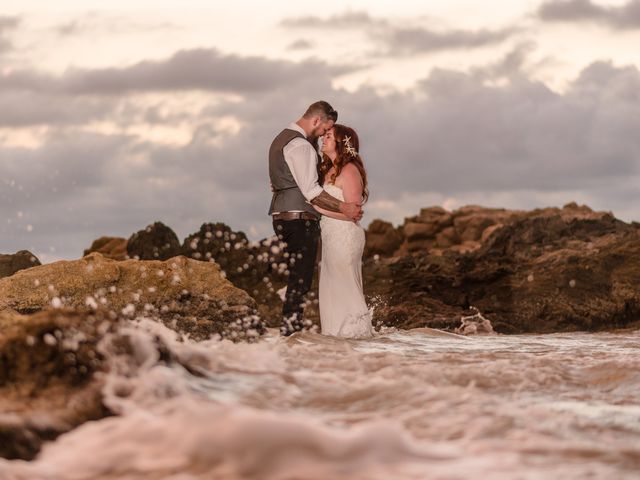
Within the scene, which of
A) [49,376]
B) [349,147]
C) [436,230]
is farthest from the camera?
[436,230]

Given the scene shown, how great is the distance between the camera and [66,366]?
4.95 meters

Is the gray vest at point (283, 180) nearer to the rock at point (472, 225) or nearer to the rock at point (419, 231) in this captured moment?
the rock at point (472, 225)

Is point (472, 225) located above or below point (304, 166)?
above

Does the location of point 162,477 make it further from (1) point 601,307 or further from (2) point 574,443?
(1) point 601,307

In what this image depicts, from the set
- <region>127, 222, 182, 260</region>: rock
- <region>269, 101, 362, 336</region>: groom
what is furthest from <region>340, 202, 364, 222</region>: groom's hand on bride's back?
<region>127, 222, 182, 260</region>: rock

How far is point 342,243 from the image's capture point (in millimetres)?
11305

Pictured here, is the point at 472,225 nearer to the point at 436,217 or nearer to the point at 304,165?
the point at 436,217

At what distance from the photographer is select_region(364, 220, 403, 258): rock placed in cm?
3212

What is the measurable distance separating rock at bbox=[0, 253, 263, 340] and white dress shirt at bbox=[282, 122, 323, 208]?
2.06 meters

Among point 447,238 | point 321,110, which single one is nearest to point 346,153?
point 321,110

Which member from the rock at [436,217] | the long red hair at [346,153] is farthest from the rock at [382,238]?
the long red hair at [346,153]

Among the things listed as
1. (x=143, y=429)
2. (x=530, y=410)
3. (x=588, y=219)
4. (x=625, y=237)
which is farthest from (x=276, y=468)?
(x=588, y=219)

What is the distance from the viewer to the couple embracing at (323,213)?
1066 centimetres

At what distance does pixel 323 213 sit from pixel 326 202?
29 centimetres
